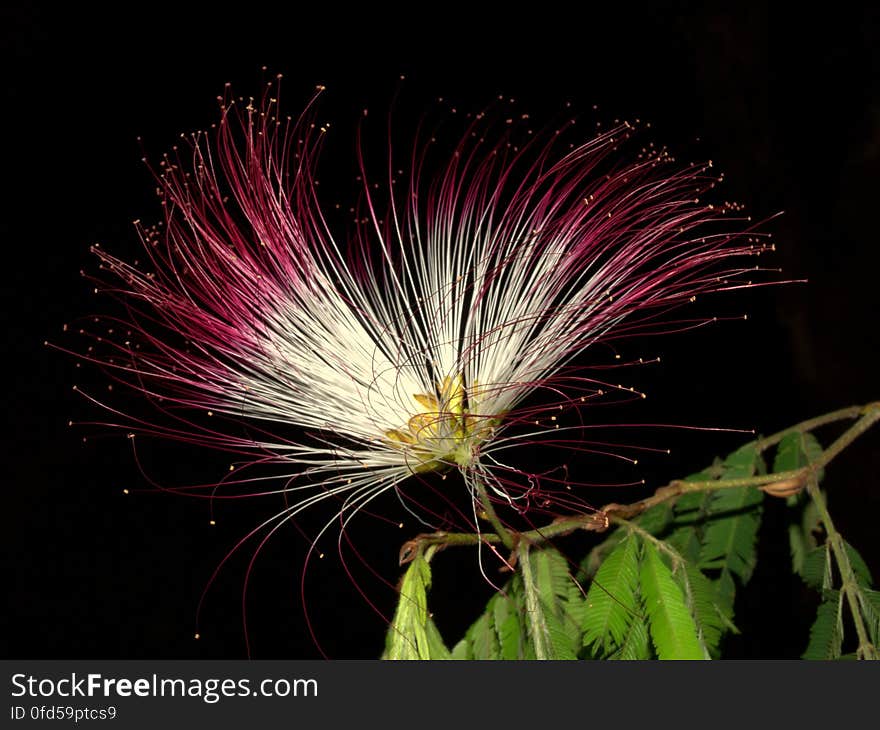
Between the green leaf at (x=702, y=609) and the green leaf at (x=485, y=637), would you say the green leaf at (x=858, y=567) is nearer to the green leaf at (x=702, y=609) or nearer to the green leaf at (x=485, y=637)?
the green leaf at (x=702, y=609)

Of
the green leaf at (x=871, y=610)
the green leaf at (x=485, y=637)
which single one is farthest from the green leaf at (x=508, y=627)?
the green leaf at (x=871, y=610)

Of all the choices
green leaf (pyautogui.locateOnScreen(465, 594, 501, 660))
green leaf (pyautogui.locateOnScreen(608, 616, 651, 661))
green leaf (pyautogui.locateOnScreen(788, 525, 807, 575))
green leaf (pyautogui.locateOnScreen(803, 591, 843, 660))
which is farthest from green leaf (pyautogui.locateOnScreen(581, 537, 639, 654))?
green leaf (pyautogui.locateOnScreen(788, 525, 807, 575))

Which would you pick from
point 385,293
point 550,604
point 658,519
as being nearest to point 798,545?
point 658,519

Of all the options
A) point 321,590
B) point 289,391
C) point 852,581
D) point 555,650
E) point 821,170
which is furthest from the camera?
point 321,590

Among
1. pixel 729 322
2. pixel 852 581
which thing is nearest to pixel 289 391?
pixel 852 581

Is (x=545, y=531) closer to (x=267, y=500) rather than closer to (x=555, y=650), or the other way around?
(x=555, y=650)

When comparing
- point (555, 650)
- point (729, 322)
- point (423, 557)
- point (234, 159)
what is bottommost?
point (555, 650)
